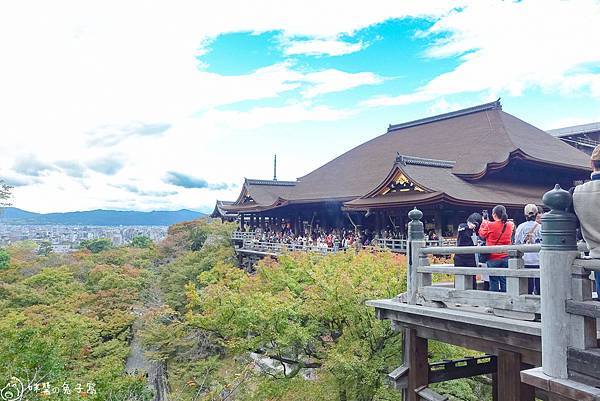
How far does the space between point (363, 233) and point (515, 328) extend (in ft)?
57.9

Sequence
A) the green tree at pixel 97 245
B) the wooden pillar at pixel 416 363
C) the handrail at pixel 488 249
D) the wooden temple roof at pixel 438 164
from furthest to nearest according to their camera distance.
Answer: the green tree at pixel 97 245 < the wooden temple roof at pixel 438 164 < the wooden pillar at pixel 416 363 < the handrail at pixel 488 249

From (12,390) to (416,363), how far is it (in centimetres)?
725

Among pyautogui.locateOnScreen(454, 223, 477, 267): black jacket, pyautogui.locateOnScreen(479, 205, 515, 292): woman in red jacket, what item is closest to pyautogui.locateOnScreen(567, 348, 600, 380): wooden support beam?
pyautogui.locateOnScreen(479, 205, 515, 292): woman in red jacket

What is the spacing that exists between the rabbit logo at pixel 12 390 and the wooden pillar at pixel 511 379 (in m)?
7.35

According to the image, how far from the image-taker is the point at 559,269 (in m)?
3.00

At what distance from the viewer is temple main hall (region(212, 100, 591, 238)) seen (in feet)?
58.3

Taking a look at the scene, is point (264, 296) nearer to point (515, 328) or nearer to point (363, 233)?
point (515, 328)

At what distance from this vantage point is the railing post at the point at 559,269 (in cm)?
298

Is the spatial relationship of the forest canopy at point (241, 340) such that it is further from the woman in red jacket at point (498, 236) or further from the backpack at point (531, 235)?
the backpack at point (531, 235)

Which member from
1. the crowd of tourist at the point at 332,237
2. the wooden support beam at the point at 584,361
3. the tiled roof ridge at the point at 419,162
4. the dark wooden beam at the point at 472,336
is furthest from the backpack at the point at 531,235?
the tiled roof ridge at the point at 419,162

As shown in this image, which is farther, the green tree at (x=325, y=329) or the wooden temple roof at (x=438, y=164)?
the wooden temple roof at (x=438, y=164)

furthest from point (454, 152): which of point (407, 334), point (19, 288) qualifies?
point (19, 288)

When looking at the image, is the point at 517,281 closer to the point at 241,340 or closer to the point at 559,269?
the point at 559,269

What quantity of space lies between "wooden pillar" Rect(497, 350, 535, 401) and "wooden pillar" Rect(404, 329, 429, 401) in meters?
1.31
